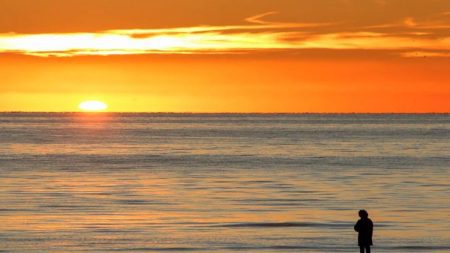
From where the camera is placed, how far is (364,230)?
32188mm

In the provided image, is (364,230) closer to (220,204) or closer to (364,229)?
(364,229)

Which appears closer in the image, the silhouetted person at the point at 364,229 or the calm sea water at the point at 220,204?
the silhouetted person at the point at 364,229

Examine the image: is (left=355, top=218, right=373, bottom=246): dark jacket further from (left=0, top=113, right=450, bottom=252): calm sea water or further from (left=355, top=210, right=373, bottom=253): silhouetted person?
(left=0, top=113, right=450, bottom=252): calm sea water

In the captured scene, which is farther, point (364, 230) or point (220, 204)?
point (220, 204)

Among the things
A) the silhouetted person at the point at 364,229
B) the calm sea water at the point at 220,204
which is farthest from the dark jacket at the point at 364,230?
the calm sea water at the point at 220,204

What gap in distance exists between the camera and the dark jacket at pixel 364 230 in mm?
32062

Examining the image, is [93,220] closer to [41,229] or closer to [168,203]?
[41,229]

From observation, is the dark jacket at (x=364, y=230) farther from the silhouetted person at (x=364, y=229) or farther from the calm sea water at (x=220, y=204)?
the calm sea water at (x=220, y=204)

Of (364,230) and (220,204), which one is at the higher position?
(220,204)

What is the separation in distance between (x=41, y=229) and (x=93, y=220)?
3.43 m

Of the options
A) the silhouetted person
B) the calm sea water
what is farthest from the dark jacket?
the calm sea water

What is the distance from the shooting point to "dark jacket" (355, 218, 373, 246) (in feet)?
105

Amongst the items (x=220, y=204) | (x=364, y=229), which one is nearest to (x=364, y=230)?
(x=364, y=229)

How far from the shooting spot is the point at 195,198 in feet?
183
